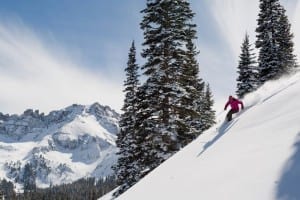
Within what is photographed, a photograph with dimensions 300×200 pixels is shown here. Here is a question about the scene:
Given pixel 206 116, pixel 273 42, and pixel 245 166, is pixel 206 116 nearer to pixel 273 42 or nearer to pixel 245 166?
pixel 273 42

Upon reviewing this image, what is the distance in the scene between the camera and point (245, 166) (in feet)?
33.2

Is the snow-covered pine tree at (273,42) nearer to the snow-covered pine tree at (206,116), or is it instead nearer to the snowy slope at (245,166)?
the snow-covered pine tree at (206,116)

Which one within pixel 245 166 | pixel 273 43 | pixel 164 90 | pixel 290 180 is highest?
pixel 273 43

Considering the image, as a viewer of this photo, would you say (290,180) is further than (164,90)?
No

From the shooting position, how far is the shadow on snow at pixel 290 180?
26.1ft

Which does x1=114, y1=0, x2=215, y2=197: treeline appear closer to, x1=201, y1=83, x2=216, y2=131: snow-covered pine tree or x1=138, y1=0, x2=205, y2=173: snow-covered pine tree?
x1=138, y1=0, x2=205, y2=173: snow-covered pine tree

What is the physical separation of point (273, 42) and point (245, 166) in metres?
33.9

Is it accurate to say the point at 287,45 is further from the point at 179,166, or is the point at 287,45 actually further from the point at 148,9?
the point at 179,166

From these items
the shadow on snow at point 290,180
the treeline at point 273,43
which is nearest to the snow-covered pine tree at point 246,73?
the treeline at point 273,43

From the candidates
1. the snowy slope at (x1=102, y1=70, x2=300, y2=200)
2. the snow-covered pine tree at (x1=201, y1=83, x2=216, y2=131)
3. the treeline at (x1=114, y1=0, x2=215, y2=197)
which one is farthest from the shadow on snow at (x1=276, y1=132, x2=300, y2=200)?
the snow-covered pine tree at (x1=201, y1=83, x2=216, y2=131)

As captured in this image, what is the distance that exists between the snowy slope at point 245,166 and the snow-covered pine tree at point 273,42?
2692 cm

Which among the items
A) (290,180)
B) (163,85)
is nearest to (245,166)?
(290,180)

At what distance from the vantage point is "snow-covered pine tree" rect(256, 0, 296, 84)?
41125mm

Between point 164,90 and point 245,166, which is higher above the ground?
point 164,90
